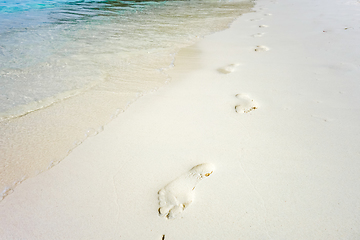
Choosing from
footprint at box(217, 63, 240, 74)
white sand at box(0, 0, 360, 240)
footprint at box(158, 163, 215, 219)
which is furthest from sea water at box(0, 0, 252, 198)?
footprint at box(158, 163, 215, 219)

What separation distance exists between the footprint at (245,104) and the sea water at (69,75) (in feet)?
2.92

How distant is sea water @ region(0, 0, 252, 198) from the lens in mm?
1642

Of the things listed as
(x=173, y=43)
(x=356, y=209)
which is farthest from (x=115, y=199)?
(x=173, y=43)

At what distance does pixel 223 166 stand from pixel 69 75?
7.12ft

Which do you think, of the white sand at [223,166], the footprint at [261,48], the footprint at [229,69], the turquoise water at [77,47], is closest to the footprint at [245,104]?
the white sand at [223,166]

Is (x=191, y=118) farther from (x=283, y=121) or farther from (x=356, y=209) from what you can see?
(x=356, y=209)

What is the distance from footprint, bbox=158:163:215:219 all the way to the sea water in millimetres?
800

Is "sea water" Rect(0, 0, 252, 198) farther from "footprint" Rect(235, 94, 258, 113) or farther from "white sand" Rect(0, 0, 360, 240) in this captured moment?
"footprint" Rect(235, 94, 258, 113)

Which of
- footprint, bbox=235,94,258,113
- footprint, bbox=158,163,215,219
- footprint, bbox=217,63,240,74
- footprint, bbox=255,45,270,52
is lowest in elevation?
footprint, bbox=158,163,215,219

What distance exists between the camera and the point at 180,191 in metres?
1.23

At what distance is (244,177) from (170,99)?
108cm

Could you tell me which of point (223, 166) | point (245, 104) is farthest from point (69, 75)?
point (223, 166)

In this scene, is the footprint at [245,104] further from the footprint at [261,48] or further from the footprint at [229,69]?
the footprint at [261,48]

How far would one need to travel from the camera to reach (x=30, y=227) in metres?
1.13
